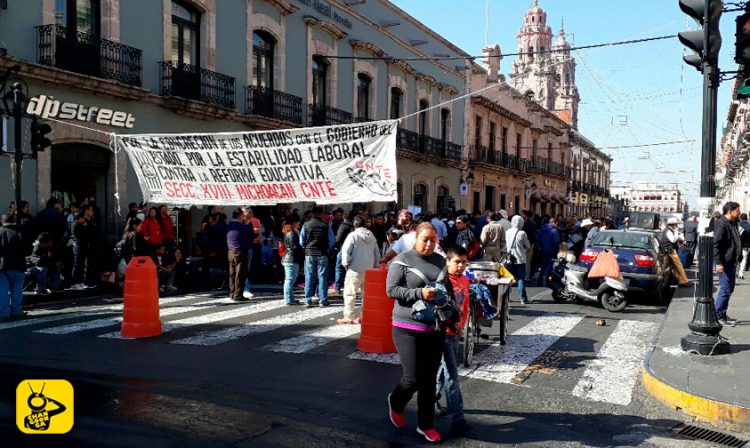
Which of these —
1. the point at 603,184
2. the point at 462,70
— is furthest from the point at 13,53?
the point at 603,184

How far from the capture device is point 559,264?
498 inches

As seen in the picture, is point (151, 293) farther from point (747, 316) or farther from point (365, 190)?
point (747, 316)

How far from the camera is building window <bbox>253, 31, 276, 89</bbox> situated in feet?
66.7

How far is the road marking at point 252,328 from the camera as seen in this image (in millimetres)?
8391

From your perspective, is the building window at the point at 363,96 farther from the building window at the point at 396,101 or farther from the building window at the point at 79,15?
the building window at the point at 79,15

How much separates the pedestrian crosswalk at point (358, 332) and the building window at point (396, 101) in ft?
61.1

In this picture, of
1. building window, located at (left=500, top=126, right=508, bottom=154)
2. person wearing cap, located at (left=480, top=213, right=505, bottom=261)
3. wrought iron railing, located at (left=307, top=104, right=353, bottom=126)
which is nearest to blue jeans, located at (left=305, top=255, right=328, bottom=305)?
person wearing cap, located at (left=480, top=213, right=505, bottom=261)

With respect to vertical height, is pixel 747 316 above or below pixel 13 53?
below

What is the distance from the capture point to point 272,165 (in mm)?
9945

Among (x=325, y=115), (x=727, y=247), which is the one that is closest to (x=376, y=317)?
(x=727, y=247)

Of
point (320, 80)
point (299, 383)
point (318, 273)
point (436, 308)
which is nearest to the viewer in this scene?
point (436, 308)

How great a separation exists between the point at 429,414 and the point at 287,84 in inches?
708

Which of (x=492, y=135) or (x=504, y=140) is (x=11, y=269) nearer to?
(x=492, y=135)

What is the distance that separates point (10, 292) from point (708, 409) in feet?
31.9
